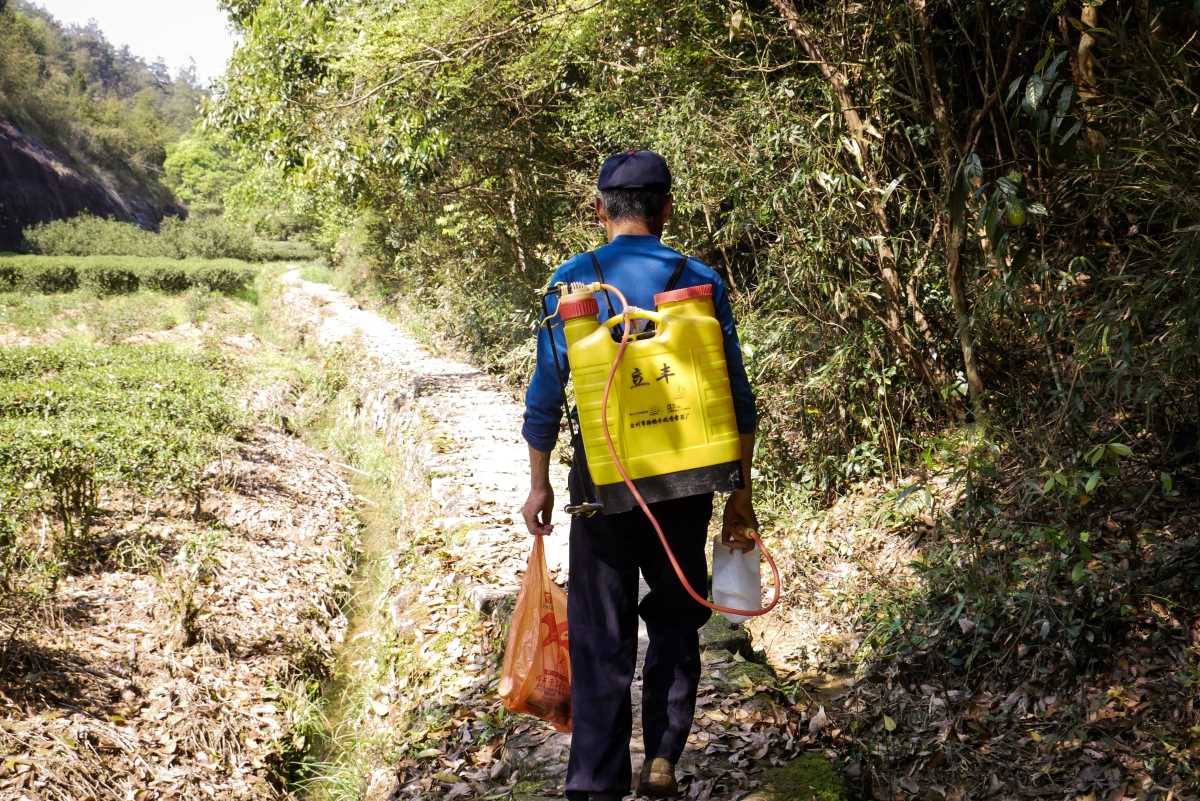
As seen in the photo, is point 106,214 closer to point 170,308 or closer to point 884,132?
point 170,308

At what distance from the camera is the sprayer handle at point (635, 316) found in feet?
8.02

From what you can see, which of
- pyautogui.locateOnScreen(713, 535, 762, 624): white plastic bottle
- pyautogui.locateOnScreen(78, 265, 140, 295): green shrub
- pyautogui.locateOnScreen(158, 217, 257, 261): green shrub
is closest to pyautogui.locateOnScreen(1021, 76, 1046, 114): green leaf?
pyautogui.locateOnScreen(713, 535, 762, 624): white plastic bottle

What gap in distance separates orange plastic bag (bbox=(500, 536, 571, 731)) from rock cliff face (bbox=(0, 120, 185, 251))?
163 feet

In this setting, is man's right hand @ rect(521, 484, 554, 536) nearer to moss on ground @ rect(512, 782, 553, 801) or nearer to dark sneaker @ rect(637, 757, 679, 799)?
dark sneaker @ rect(637, 757, 679, 799)

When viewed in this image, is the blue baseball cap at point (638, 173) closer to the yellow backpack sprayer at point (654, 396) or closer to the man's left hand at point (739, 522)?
the yellow backpack sprayer at point (654, 396)

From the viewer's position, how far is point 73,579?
6363mm

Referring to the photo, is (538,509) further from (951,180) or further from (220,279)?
(220,279)

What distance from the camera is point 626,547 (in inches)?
107

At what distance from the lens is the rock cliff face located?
4409 cm

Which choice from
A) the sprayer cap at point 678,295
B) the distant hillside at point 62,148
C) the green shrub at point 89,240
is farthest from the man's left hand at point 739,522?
the green shrub at point 89,240

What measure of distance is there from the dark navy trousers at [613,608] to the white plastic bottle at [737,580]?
0.22 ft

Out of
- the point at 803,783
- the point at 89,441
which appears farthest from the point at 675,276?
the point at 89,441

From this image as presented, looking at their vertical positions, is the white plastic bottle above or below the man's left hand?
below

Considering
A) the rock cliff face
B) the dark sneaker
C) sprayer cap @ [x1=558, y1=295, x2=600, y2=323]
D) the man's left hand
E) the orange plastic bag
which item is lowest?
the dark sneaker
